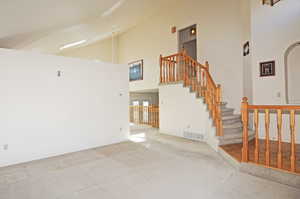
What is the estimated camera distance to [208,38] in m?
6.48

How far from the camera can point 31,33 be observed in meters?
4.25

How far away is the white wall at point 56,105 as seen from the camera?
3.63 m

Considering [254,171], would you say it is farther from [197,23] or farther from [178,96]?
[197,23]

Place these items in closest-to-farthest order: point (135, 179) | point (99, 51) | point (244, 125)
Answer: point (135, 179)
point (244, 125)
point (99, 51)

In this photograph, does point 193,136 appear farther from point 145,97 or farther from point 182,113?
point 145,97

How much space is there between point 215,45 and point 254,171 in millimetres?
4575

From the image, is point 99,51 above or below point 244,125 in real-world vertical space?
above

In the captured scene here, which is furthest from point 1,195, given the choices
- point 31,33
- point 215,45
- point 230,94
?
point 215,45

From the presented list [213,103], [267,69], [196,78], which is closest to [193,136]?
[213,103]

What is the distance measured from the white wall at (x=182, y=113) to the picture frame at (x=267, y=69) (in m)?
1.72

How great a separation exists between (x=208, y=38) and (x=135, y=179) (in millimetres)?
5556

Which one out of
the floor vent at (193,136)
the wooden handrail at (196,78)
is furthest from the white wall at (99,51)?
the floor vent at (193,136)

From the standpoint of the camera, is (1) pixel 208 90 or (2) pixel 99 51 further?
(2) pixel 99 51

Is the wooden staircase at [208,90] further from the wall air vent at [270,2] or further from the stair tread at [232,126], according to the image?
the wall air vent at [270,2]
